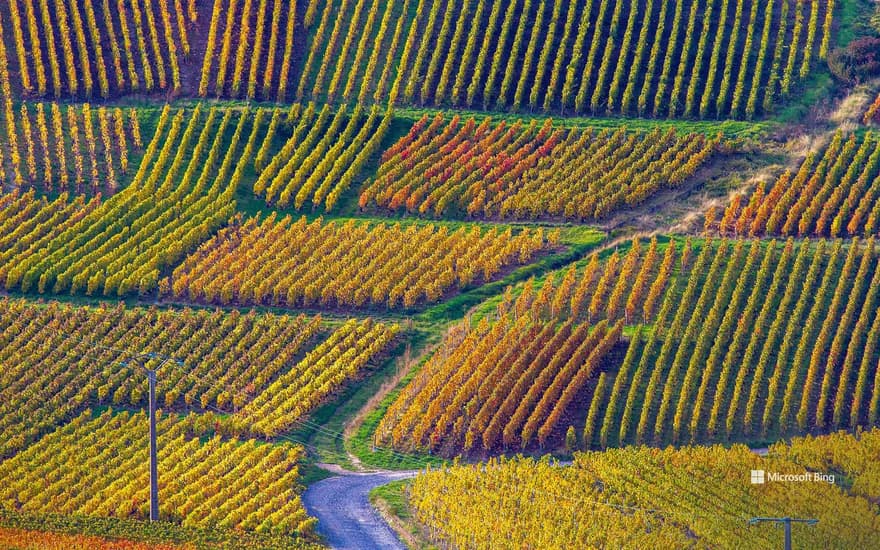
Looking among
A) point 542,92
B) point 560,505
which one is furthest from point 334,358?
point 542,92

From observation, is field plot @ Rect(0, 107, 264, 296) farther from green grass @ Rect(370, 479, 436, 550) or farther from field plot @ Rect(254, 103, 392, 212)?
green grass @ Rect(370, 479, 436, 550)

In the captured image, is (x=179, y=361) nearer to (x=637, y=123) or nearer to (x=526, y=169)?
(x=526, y=169)

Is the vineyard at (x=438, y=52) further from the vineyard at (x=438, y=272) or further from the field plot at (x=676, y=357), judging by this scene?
the field plot at (x=676, y=357)

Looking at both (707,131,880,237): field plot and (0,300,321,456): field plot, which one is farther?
(707,131,880,237): field plot

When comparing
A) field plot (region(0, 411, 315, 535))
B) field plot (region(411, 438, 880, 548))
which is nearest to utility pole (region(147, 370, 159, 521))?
field plot (region(0, 411, 315, 535))

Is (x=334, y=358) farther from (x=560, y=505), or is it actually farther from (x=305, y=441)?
(x=560, y=505)

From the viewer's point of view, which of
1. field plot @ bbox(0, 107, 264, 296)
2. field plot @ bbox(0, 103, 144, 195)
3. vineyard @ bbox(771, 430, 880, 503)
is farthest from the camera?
field plot @ bbox(0, 103, 144, 195)

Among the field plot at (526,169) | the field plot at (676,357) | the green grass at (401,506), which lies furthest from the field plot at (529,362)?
the field plot at (526,169)
